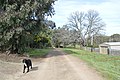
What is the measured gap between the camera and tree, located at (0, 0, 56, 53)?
33.0 meters

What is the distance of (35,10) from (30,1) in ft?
4.79

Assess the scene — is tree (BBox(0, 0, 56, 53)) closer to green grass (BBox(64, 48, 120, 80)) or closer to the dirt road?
green grass (BBox(64, 48, 120, 80))

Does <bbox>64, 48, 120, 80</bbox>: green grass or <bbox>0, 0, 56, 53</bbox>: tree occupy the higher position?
<bbox>0, 0, 56, 53</bbox>: tree

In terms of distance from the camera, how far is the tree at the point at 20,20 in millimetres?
33031

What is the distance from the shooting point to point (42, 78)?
16.2m

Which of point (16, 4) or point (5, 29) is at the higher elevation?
point (16, 4)

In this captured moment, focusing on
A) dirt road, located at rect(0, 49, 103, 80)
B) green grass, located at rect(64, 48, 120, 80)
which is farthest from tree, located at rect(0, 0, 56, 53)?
dirt road, located at rect(0, 49, 103, 80)

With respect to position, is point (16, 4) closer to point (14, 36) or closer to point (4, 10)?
point (4, 10)

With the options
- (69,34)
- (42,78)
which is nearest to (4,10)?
(42,78)

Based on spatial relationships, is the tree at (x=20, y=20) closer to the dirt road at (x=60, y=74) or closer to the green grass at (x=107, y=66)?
the green grass at (x=107, y=66)

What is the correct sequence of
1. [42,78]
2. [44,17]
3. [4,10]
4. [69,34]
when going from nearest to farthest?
[42,78], [4,10], [44,17], [69,34]

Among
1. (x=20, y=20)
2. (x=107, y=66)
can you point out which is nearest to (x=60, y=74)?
(x=107, y=66)

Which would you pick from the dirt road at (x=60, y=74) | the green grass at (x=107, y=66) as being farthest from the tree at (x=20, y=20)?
the dirt road at (x=60, y=74)

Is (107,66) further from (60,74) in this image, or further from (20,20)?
(20,20)
